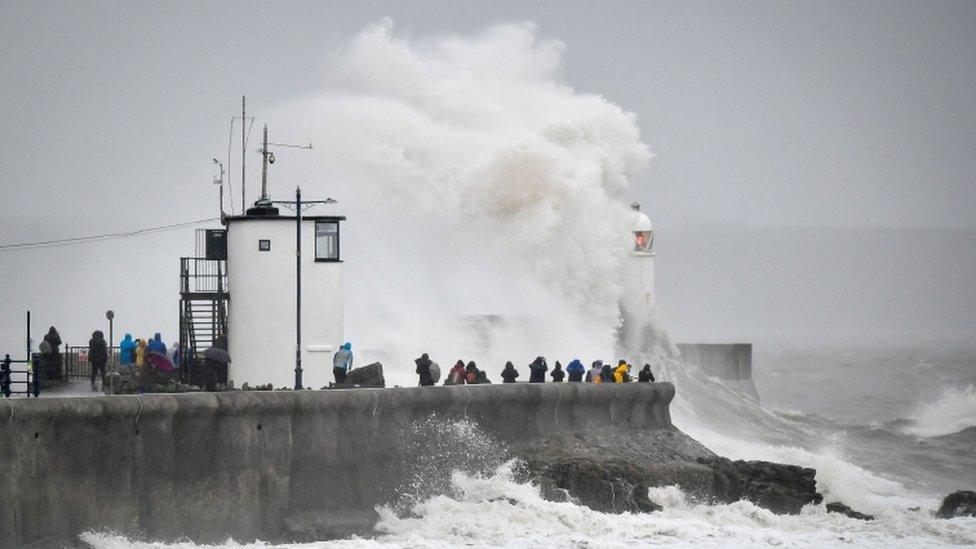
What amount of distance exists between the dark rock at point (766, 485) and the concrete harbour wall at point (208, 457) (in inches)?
134

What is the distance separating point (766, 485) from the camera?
998 inches

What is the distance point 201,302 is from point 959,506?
12142 mm

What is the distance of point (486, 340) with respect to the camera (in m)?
44.2

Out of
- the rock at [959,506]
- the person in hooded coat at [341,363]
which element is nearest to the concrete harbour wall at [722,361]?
the rock at [959,506]

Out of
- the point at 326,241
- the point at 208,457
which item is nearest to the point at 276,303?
the point at 326,241

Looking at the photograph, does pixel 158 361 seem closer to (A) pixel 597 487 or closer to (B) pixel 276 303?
(B) pixel 276 303

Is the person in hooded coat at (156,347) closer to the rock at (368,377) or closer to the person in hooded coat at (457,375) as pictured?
the rock at (368,377)

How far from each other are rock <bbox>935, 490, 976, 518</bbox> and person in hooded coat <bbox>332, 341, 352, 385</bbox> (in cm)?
917

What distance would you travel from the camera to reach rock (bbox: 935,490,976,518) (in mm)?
26142

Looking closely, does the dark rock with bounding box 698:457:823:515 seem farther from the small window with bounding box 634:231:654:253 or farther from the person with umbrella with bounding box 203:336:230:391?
the small window with bounding box 634:231:654:253

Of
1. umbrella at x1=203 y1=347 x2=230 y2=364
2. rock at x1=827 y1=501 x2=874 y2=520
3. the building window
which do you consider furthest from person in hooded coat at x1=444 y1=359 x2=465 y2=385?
rock at x1=827 y1=501 x2=874 y2=520

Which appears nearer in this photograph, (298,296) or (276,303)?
(298,296)

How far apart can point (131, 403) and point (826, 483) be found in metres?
13.2

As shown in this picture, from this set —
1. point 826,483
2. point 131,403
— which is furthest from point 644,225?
point 131,403
